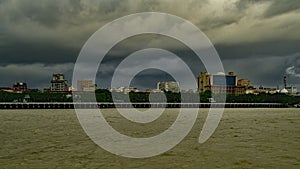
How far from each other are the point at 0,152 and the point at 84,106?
144 meters

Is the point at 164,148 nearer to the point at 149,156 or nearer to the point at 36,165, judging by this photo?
the point at 149,156

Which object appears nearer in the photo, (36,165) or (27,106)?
(36,165)

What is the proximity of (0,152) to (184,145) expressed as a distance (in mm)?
13857

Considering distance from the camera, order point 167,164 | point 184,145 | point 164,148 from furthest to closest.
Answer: point 184,145
point 164,148
point 167,164

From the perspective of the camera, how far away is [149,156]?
23875 mm

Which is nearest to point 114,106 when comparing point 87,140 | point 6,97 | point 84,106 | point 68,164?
point 84,106

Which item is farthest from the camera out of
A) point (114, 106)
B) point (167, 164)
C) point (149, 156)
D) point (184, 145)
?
point (114, 106)

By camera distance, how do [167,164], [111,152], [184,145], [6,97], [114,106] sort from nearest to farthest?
[167,164]
[111,152]
[184,145]
[114,106]
[6,97]

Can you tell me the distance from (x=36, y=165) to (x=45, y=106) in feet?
464

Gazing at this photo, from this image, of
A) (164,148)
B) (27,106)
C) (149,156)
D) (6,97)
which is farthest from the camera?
(6,97)

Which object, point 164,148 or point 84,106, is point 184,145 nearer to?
point 164,148

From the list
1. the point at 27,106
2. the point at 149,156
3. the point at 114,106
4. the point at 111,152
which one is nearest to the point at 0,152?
the point at 111,152

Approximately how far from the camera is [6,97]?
607 feet

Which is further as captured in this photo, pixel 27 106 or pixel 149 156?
pixel 27 106
